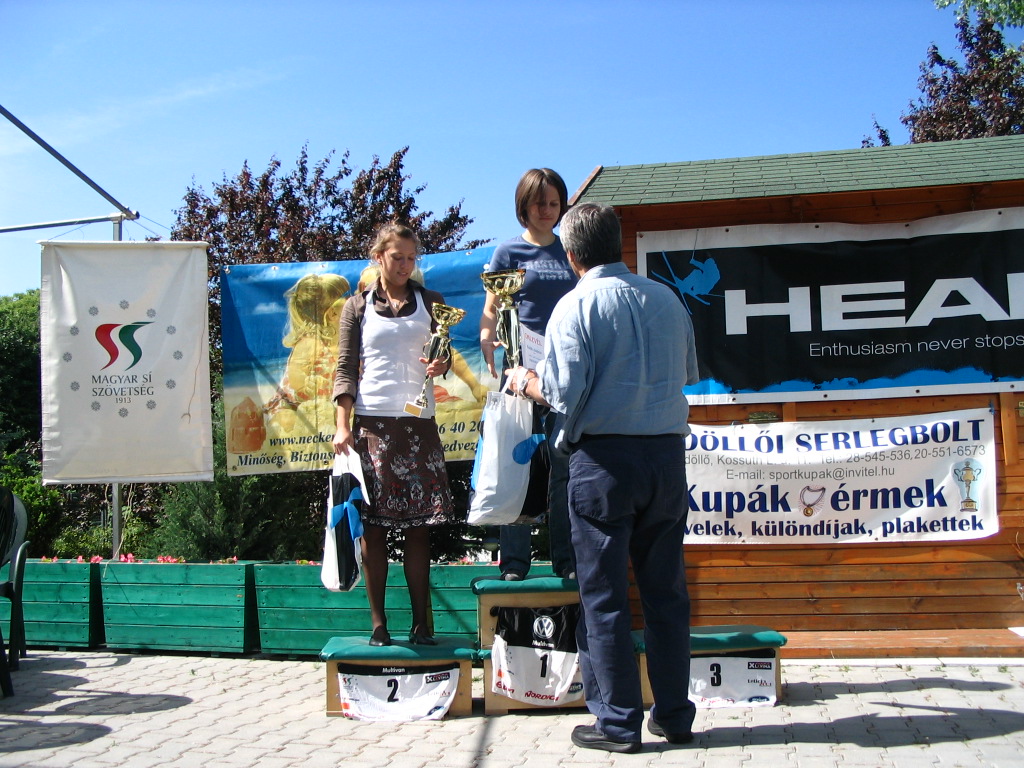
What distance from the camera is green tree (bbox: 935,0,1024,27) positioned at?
59.6 feet

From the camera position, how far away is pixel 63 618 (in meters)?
5.83

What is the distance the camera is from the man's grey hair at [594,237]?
3.30 m

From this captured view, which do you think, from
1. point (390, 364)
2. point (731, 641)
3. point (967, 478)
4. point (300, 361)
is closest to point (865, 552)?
point (967, 478)

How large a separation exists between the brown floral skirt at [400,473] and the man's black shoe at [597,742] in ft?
3.45

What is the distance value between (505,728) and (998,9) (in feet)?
66.0

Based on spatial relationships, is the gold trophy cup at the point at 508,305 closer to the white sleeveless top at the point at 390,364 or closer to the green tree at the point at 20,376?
the white sleeveless top at the point at 390,364

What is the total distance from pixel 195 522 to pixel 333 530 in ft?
10.3

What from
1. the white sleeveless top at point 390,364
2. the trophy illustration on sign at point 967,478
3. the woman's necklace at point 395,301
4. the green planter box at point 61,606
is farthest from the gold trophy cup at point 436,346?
the green planter box at point 61,606

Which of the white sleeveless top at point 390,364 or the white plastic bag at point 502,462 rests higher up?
the white sleeveless top at point 390,364

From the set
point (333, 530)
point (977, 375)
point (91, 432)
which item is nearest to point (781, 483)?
point (977, 375)

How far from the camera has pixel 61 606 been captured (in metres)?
5.84

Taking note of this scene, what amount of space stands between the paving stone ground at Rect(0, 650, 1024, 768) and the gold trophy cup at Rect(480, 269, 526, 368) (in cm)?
157

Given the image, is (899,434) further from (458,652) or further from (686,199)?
(458,652)

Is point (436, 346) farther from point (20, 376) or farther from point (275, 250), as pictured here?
point (20, 376)
